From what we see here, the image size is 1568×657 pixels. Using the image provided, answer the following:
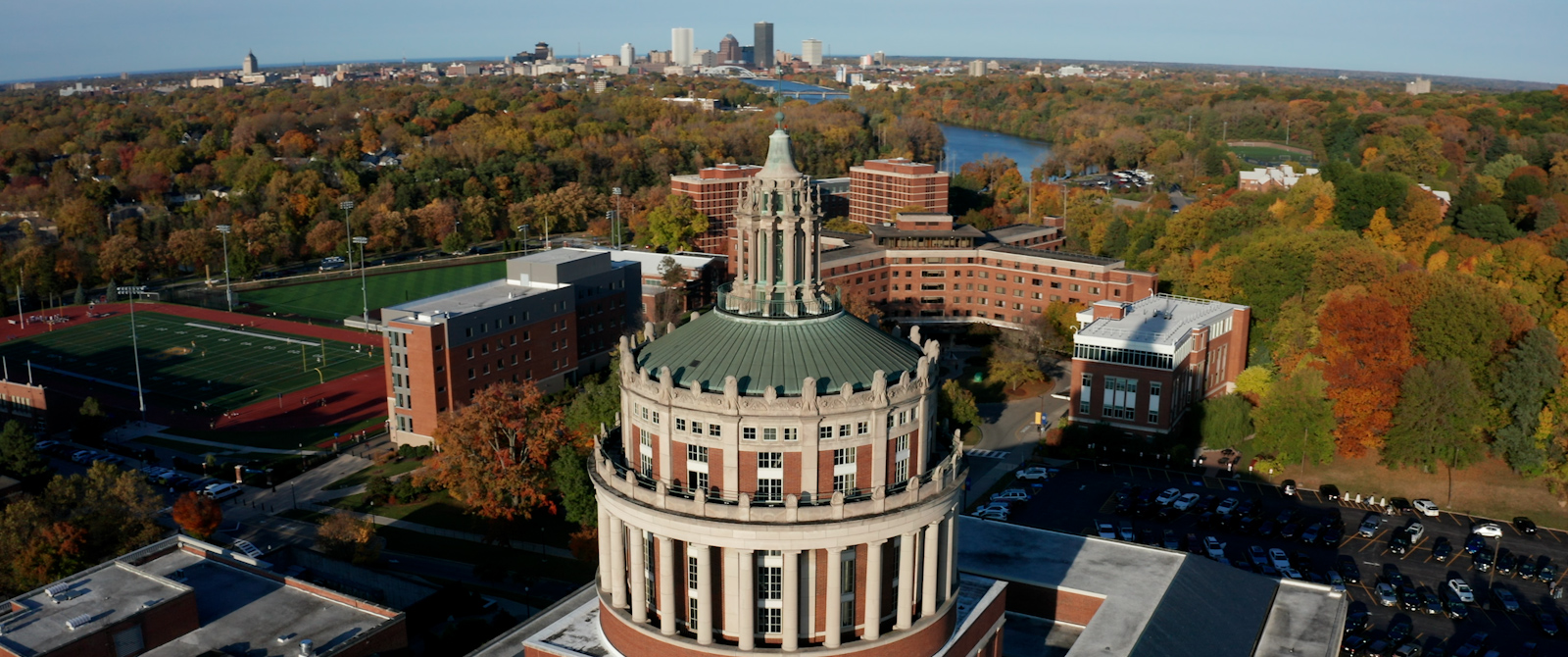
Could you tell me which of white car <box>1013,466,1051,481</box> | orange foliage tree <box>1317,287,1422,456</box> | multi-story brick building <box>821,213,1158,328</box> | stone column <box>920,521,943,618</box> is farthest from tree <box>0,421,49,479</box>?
orange foliage tree <box>1317,287,1422,456</box>

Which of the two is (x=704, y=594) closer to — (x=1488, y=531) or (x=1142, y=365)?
(x=1142, y=365)

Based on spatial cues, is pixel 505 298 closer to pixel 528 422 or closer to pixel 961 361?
pixel 528 422

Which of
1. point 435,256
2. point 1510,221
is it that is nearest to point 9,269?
point 435,256

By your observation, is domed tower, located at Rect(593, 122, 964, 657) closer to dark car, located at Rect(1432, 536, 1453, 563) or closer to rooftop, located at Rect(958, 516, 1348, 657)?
rooftop, located at Rect(958, 516, 1348, 657)

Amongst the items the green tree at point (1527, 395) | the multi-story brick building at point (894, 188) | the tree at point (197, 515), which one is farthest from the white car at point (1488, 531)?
the multi-story brick building at point (894, 188)

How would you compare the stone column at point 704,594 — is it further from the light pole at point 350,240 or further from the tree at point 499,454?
the light pole at point 350,240

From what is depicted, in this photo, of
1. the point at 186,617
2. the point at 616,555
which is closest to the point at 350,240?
the point at 186,617
